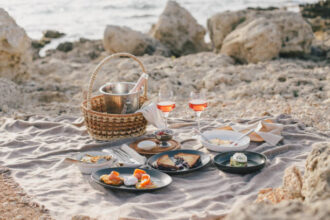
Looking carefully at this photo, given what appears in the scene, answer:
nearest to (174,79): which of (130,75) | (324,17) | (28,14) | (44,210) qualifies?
(130,75)

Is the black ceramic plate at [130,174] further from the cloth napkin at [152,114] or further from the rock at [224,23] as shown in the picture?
the rock at [224,23]

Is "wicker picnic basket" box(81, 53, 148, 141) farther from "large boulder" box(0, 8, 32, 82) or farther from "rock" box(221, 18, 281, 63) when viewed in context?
"rock" box(221, 18, 281, 63)

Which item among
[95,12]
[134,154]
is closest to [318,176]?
[134,154]

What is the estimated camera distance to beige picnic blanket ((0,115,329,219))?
9.76 feet

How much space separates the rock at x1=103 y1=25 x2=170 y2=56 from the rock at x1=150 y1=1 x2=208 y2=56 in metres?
0.74

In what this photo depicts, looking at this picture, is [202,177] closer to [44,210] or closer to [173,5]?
[44,210]

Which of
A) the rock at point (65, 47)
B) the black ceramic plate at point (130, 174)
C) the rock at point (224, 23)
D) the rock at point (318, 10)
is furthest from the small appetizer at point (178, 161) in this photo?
the rock at point (318, 10)

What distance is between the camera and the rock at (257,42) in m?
8.30

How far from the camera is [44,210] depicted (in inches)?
120

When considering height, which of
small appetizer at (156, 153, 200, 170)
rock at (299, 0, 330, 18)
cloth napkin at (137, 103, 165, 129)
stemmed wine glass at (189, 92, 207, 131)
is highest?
rock at (299, 0, 330, 18)

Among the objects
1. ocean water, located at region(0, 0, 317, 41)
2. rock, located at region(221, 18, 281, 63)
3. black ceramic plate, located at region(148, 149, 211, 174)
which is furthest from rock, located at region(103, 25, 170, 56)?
ocean water, located at region(0, 0, 317, 41)

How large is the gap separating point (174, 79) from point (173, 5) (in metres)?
4.23

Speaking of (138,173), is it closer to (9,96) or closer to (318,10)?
(9,96)

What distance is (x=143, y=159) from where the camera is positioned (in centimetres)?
377
